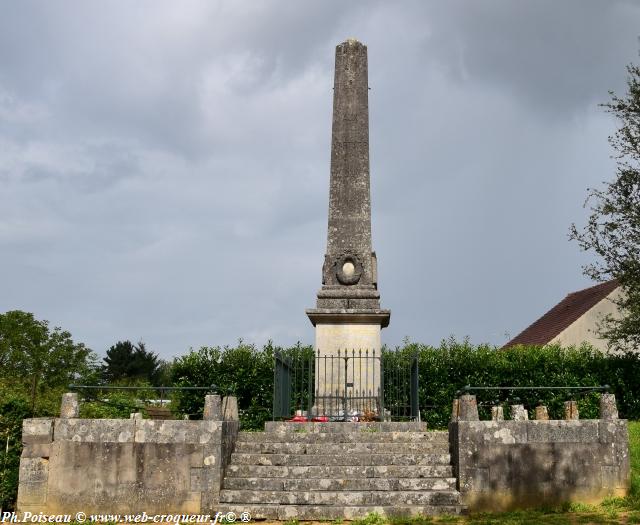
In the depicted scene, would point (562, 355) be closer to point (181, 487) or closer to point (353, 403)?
point (353, 403)

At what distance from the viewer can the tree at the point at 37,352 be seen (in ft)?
124

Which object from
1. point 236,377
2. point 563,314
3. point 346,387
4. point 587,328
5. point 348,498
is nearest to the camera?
point 348,498

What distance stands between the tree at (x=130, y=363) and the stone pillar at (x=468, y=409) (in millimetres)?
46164

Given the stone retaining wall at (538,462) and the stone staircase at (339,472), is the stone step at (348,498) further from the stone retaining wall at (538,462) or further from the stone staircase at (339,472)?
the stone retaining wall at (538,462)

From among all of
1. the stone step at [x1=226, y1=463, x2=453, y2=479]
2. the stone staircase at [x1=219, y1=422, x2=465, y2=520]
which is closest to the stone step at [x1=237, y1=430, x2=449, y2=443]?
the stone staircase at [x1=219, y1=422, x2=465, y2=520]

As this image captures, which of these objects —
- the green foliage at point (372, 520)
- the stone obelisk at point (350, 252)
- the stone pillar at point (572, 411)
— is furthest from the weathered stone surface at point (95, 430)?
the stone pillar at point (572, 411)

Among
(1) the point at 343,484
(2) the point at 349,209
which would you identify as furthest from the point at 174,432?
(2) the point at 349,209

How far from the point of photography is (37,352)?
129 ft

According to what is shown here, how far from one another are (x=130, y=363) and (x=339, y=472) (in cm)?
4807

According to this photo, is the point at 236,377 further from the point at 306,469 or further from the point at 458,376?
the point at 306,469

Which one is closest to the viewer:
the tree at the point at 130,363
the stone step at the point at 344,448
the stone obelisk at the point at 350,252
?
the stone step at the point at 344,448

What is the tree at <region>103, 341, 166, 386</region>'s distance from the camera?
55.0 meters

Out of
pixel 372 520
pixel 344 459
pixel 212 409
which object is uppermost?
pixel 212 409

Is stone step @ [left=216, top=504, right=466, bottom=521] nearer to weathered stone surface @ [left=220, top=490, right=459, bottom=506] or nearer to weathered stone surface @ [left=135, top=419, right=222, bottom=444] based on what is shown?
weathered stone surface @ [left=220, top=490, right=459, bottom=506]
